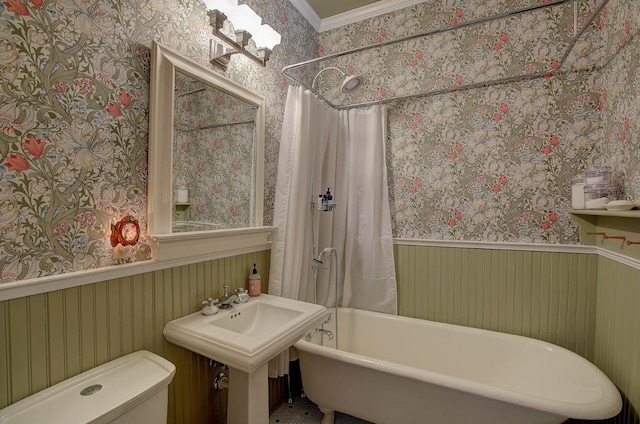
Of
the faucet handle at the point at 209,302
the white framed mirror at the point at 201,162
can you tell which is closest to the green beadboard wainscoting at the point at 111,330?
the faucet handle at the point at 209,302

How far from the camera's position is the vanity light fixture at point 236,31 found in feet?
4.77

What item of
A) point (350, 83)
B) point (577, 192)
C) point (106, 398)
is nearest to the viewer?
point (106, 398)

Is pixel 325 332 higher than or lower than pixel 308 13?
lower

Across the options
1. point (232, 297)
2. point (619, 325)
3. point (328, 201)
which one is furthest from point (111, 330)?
point (619, 325)

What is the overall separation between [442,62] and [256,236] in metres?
1.83

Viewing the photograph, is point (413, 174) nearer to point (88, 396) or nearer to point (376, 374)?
point (376, 374)

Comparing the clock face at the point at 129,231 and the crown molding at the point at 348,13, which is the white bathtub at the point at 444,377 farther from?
the crown molding at the point at 348,13

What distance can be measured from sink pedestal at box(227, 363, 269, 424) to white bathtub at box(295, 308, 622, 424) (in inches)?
17.2

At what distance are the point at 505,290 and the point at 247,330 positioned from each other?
1.70 m

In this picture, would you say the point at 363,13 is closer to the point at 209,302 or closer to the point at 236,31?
the point at 236,31

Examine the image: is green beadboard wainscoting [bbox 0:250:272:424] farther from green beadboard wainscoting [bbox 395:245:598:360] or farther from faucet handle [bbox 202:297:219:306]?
green beadboard wainscoting [bbox 395:245:598:360]

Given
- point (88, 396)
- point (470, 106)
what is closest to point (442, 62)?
point (470, 106)

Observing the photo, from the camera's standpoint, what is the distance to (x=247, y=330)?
1.52 metres

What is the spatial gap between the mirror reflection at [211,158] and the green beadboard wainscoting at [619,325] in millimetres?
1954
